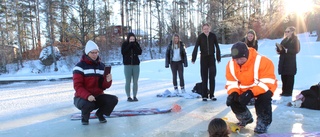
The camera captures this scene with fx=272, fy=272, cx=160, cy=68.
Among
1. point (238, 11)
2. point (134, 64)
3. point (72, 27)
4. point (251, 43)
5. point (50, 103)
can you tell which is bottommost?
point (50, 103)

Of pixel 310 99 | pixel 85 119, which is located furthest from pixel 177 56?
pixel 85 119

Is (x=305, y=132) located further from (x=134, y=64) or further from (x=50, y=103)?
(x=50, y=103)

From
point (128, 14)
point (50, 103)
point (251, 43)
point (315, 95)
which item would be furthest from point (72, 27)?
point (315, 95)

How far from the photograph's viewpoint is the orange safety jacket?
3.08 m

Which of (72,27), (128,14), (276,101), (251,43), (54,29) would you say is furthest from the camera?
(128,14)

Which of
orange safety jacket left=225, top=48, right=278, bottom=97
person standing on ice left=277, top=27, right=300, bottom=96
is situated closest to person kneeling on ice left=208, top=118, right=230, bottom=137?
orange safety jacket left=225, top=48, right=278, bottom=97

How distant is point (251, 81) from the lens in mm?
3182

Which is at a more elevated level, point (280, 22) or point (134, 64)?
point (280, 22)

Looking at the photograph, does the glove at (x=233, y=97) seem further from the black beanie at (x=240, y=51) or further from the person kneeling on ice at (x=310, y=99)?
the person kneeling on ice at (x=310, y=99)

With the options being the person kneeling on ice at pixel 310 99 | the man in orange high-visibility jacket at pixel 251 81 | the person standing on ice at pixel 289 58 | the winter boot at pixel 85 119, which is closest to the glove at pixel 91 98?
the winter boot at pixel 85 119

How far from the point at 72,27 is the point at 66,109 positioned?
740 inches

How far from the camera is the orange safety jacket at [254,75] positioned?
3.08 meters

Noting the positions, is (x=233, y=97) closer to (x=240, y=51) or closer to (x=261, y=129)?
(x=261, y=129)

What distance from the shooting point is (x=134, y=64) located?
18.6 ft
